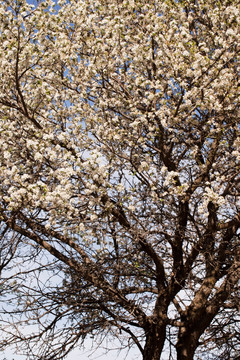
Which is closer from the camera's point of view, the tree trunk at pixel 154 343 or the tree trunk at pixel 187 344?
the tree trunk at pixel 154 343

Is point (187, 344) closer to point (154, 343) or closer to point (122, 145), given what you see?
point (154, 343)

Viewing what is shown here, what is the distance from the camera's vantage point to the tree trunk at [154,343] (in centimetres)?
790

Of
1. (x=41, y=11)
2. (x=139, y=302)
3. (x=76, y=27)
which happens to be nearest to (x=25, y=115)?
(x=41, y=11)

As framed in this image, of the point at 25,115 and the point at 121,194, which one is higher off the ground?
the point at 25,115

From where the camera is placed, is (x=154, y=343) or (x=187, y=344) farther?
(x=187, y=344)

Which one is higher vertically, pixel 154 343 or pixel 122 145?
pixel 122 145

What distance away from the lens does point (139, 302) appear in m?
8.05

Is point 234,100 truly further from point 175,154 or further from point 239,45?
point 175,154

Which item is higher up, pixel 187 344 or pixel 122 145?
pixel 122 145

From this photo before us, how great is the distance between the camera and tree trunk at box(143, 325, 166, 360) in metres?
7.90

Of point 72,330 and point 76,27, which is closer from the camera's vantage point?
point 72,330

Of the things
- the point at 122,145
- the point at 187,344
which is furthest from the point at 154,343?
the point at 122,145

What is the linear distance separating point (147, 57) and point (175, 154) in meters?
2.52

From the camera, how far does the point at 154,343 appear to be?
7.98 meters
